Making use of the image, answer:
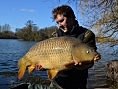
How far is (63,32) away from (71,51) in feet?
1.96

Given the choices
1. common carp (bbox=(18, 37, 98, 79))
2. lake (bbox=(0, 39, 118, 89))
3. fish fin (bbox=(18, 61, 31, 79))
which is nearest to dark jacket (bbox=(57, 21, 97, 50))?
common carp (bbox=(18, 37, 98, 79))

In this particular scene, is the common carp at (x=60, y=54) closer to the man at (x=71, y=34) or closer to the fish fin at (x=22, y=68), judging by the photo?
the fish fin at (x=22, y=68)

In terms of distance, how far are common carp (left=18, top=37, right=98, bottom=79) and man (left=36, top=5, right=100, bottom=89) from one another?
31 centimetres

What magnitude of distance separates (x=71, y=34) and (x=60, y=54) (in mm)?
530

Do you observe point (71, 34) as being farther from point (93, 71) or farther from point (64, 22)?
point (93, 71)

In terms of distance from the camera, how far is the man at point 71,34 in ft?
11.1

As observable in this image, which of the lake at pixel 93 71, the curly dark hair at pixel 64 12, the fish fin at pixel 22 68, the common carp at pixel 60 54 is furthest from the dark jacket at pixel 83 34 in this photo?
the lake at pixel 93 71

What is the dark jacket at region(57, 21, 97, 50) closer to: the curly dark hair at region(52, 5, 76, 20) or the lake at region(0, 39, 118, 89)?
the curly dark hair at region(52, 5, 76, 20)

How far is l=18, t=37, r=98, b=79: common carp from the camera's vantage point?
2945 millimetres

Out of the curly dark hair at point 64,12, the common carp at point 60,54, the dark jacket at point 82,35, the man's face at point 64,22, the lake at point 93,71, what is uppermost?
the curly dark hair at point 64,12

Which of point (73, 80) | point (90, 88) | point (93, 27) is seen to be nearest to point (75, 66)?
point (73, 80)

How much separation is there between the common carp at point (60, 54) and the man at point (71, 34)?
306 mm

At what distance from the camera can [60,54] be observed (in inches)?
118

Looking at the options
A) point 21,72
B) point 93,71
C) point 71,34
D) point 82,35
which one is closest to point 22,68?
point 21,72
